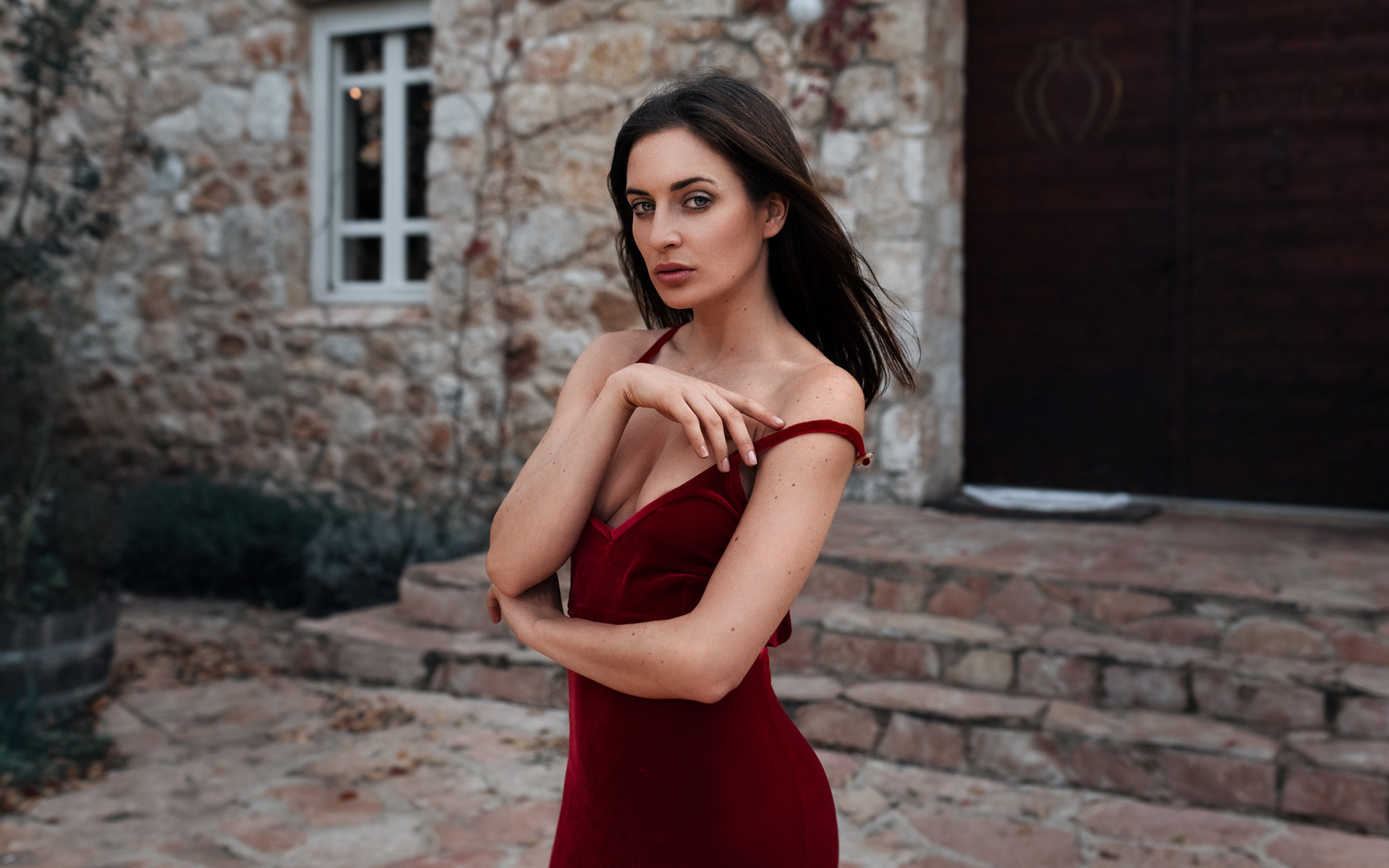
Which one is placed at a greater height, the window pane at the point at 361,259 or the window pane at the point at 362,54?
the window pane at the point at 362,54

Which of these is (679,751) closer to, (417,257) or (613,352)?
(613,352)

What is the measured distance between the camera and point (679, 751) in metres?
1.27

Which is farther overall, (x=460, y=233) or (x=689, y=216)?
(x=460, y=233)

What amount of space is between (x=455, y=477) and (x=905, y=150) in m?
2.79

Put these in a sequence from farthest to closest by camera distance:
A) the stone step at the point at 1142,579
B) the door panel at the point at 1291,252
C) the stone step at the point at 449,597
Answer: the door panel at the point at 1291,252
the stone step at the point at 449,597
the stone step at the point at 1142,579

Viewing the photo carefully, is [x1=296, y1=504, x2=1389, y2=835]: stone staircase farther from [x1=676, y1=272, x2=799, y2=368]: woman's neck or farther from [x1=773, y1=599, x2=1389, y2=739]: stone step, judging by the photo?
[x1=676, y1=272, x2=799, y2=368]: woman's neck

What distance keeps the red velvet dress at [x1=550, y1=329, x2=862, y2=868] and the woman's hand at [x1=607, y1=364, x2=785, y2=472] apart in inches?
3.2

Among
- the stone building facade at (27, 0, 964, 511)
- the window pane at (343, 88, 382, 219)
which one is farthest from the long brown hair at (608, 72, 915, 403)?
the window pane at (343, 88, 382, 219)

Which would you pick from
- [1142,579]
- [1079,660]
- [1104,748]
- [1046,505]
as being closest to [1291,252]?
[1046,505]

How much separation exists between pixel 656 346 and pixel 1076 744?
2148mm

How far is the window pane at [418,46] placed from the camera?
6121 mm

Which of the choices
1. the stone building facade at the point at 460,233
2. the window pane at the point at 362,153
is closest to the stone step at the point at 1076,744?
the stone building facade at the point at 460,233

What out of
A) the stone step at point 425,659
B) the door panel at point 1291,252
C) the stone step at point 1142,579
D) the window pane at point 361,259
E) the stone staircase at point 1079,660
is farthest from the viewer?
the window pane at point 361,259

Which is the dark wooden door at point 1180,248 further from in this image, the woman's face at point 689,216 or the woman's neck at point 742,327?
the woman's face at point 689,216
